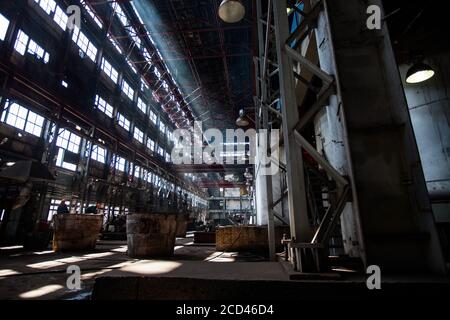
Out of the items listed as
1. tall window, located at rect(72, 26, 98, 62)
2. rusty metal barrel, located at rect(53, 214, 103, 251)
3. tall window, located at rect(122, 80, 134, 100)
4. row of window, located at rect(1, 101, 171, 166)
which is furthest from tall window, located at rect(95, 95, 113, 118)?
rusty metal barrel, located at rect(53, 214, 103, 251)

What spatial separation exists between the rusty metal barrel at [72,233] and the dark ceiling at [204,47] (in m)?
11.7

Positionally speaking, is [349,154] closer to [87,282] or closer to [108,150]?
[87,282]

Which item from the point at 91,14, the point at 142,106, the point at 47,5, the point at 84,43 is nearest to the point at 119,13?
the point at 91,14

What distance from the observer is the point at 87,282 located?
10.9 feet

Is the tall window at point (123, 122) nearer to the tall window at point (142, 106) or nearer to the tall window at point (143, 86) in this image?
the tall window at point (142, 106)

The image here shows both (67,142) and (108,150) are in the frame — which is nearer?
(67,142)

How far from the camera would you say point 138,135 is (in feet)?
68.0

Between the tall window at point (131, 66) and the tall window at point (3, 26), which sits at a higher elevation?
the tall window at point (131, 66)

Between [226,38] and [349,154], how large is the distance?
15115 mm

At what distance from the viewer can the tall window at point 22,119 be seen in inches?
395

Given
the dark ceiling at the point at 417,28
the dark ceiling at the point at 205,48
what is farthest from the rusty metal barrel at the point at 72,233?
the dark ceiling at the point at 417,28

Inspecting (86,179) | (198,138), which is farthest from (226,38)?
(198,138)

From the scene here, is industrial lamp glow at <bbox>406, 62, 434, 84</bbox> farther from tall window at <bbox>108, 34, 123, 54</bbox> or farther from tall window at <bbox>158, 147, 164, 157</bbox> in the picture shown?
tall window at <bbox>158, 147, 164, 157</bbox>

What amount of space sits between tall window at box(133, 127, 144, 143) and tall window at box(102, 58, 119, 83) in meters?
4.46
